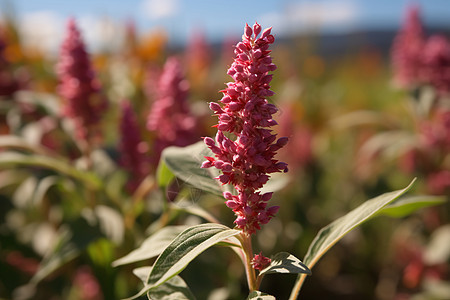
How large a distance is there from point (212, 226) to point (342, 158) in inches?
130

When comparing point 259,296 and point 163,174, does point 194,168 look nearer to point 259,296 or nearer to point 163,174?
point 163,174

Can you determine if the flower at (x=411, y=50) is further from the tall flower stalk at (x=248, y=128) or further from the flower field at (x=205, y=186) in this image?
the tall flower stalk at (x=248, y=128)

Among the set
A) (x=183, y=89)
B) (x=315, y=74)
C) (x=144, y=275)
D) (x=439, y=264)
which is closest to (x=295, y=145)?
(x=439, y=264)

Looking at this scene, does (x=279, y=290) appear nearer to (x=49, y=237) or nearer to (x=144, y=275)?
(x=49, y=237)

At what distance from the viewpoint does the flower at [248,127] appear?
2.66ft

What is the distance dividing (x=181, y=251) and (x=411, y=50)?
2327 millimetres

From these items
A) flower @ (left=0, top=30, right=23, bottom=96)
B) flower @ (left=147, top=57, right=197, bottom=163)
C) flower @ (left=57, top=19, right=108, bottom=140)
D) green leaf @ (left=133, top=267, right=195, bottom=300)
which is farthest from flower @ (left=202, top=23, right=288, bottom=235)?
flower @ (left=0, top=30, right=23, bottom=96)

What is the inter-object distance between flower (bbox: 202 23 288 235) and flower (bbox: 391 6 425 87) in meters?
1.90

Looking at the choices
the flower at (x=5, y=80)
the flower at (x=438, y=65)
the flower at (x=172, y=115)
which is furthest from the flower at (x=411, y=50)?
the flower at (x=5, y=80)

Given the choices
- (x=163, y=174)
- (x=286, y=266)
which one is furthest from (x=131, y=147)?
(x=286, y=266)

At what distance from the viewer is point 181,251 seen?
29.1 inches

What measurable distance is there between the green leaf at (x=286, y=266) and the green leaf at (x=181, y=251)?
0.37ft

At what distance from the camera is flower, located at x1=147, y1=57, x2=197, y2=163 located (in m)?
1.72

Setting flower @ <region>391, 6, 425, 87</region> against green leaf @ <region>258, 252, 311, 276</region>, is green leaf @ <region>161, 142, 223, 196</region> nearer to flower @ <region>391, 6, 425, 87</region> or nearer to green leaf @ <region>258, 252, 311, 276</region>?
green leaf @ <region>258, 252, 311, 276</region>
